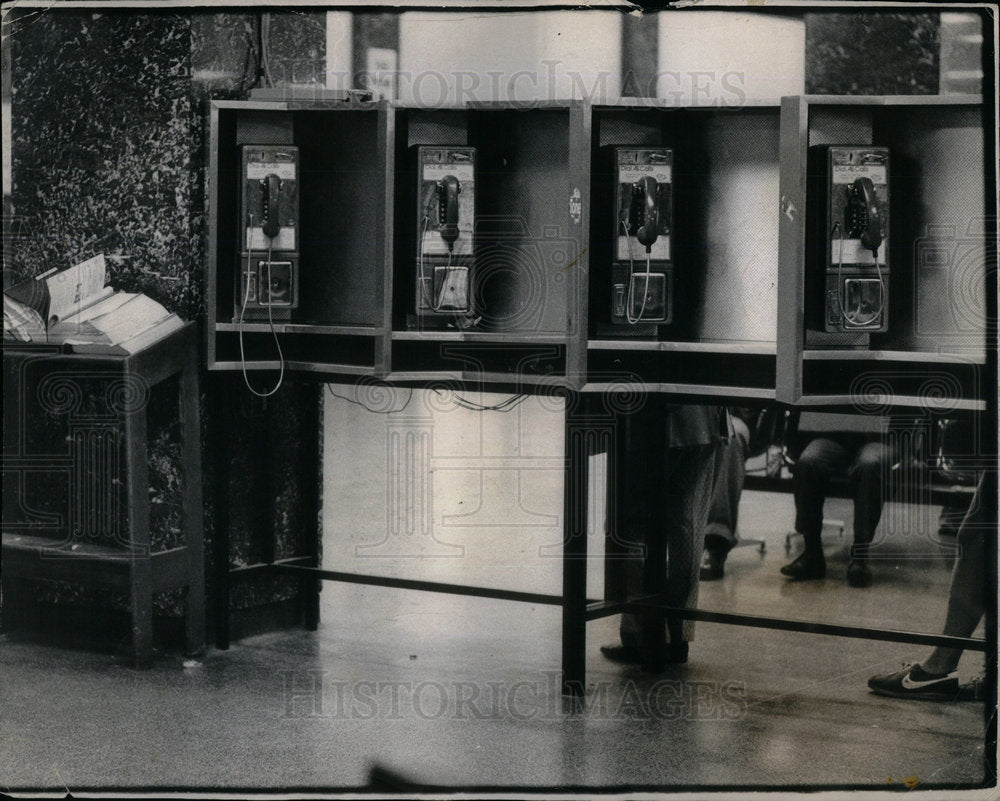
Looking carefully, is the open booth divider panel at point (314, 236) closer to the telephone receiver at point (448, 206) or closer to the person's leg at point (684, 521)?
the telephone receiver at point (448, 206)

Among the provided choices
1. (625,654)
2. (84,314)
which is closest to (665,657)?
(625,654)

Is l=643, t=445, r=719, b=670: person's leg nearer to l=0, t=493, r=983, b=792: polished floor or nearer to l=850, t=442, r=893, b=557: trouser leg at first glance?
l=0, t=493, r=983, b=792: polished floor

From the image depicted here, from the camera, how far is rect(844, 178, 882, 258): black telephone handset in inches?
137

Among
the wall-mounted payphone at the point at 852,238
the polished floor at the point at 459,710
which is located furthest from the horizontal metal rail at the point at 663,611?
the wall-mounted payphone at the point at 852,238

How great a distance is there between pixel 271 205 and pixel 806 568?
2913 millimetres

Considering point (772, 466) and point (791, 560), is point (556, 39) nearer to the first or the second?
point (772, 466)

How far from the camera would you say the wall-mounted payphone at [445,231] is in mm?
3824

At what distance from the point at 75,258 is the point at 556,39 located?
4953 millimetres

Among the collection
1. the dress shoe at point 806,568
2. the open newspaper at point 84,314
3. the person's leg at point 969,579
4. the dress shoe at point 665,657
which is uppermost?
the open newspaper at point 84,314

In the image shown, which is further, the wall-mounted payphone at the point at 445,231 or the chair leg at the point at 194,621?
the chair leg at the point at 194,621

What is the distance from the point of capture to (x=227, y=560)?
13.7 ft

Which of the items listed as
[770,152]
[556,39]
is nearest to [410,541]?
[770,152]

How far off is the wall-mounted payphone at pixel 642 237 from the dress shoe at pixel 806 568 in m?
2.20

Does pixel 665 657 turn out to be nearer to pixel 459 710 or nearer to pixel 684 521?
pixel 684 521
